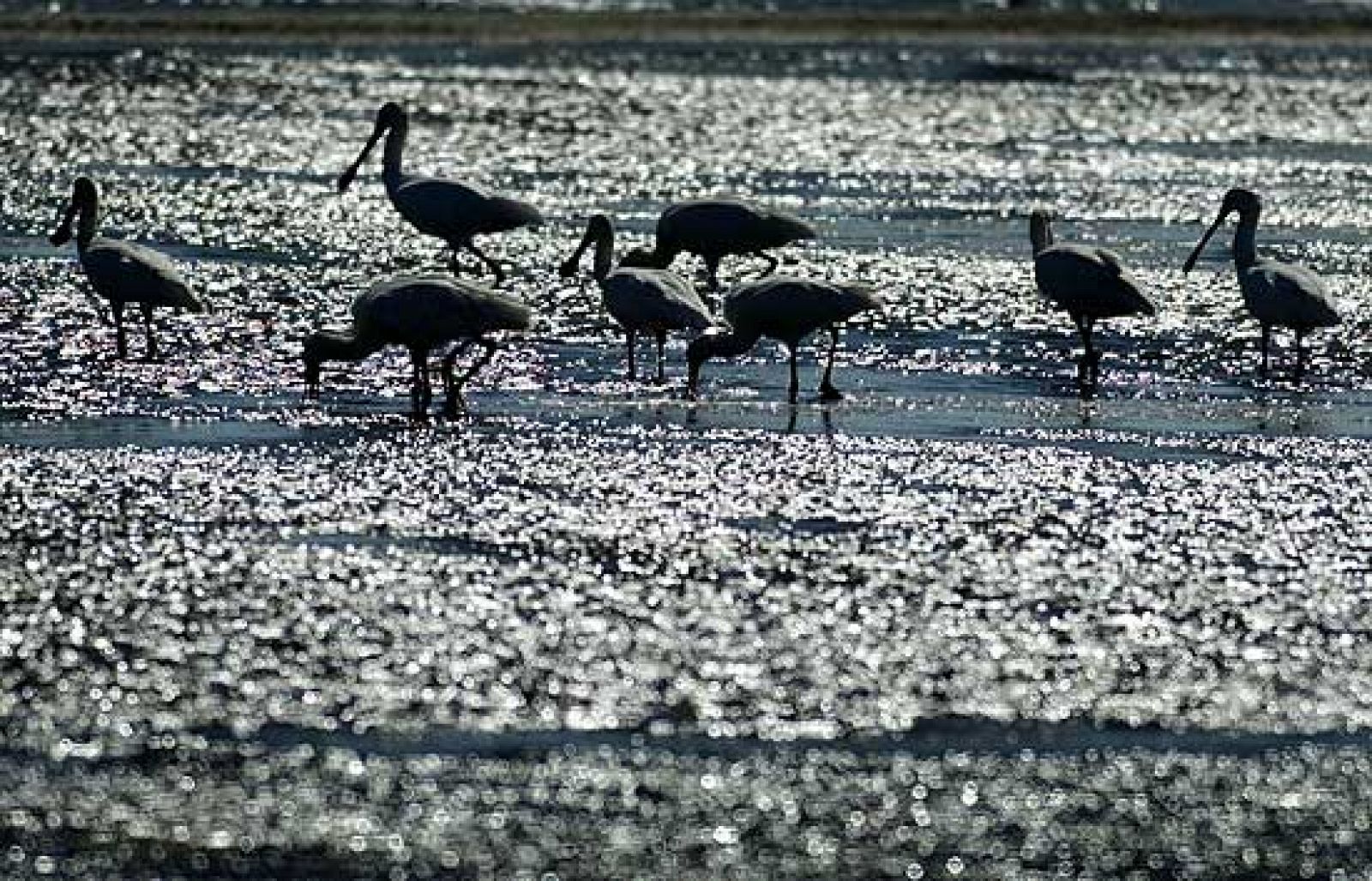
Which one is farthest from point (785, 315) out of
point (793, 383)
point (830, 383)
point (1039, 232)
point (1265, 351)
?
point (1039, 232)

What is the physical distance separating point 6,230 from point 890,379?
922 cm

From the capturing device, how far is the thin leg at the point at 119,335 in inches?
750

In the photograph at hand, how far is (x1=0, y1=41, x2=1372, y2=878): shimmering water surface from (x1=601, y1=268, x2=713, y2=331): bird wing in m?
0.38

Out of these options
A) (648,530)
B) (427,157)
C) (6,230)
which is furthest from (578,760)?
(427,157)

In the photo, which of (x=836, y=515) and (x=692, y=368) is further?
(x=692, y=368)

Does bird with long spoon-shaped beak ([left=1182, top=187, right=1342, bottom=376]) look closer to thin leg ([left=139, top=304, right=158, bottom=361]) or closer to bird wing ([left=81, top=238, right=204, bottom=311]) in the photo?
bird wing ([left=81, top=238, right=204, bottom=311])

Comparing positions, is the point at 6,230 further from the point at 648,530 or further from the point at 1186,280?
the point at 648,530

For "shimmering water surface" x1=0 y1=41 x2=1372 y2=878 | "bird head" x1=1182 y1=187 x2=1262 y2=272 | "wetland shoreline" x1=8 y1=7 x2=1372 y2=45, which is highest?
"wetland shoreline" x1=8 y1=7 x2=1372 y2=45

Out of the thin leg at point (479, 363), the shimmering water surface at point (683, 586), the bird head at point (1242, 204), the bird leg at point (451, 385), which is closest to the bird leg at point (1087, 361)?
the shimmering water surface at point (683, 586)

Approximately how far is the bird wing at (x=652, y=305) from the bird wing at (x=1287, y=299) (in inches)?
128

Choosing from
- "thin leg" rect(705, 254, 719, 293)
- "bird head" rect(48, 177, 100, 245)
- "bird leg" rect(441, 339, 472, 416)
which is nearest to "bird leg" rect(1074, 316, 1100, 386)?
"bird leg" rect(441, 339, 472, 416)

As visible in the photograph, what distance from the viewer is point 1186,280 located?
2370 cm

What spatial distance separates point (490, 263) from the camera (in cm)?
2312

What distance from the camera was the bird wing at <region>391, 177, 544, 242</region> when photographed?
23375 mm
